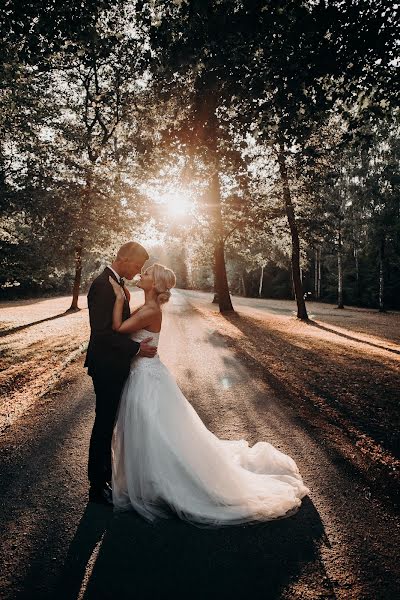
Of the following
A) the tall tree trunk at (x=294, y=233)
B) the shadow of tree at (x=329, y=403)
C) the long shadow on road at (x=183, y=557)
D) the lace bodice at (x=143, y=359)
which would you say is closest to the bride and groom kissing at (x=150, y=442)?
the lace bodice at (x=143, y=359)

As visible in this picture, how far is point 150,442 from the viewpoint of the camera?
3.56 m

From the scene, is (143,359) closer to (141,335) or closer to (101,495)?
(141,335)

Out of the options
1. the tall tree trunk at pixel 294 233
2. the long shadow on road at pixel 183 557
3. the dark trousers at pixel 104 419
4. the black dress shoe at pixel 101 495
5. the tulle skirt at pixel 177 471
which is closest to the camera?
the long shadow on road at pixel 183 557

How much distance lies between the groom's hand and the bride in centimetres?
7

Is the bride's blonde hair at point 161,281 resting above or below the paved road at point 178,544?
above

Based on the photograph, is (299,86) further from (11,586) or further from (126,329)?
(11,586)

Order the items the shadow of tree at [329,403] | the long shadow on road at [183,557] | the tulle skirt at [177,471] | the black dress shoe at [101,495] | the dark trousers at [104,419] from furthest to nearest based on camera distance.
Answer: the shadow of tree at [329,403], the dark trousers at [104,419], the black dress shoe at [101,495], the tulle skirt at [177,471], the long shadow on road at [183,557]

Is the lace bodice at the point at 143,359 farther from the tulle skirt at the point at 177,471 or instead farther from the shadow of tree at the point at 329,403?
the shadow of tree at the point at 329,403

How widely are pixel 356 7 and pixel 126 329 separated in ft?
20.5

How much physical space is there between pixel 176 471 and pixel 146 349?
1295 mm

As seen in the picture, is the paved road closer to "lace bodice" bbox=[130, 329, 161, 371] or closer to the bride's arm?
"lace bodice" bbox=[130, 329, 161, 371]

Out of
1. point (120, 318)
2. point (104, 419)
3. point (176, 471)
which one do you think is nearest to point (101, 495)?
point (104, 419)

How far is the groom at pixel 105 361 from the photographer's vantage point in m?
3.68

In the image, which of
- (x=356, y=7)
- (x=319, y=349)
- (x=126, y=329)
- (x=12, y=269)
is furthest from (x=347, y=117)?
(x=12, y=269)
